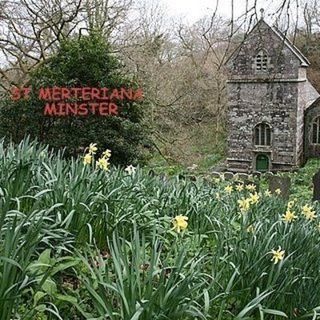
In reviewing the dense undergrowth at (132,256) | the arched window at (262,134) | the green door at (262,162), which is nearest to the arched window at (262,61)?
the arched window at (262,134)

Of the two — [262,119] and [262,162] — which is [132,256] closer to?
[262,119]

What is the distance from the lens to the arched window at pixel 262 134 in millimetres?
20641

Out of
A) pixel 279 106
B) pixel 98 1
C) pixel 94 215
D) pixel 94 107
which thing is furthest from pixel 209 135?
pixel 94 215

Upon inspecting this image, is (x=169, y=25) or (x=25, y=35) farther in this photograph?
(x=169, y=25)

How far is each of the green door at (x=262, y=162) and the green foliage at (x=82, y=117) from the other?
11.7 m

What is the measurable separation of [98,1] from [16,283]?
38.1 ft

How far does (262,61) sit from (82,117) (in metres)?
12.4

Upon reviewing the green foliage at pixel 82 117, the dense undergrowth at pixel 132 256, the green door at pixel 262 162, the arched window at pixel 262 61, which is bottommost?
the dense undergrowth at pixel 132 256

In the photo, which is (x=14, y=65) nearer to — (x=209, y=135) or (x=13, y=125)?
(x=13, y=125)

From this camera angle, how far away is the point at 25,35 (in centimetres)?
1124

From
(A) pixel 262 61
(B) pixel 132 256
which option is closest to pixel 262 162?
(A) pixel 262 61

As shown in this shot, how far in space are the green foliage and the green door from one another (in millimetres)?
11674

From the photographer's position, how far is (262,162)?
68.7 feet
